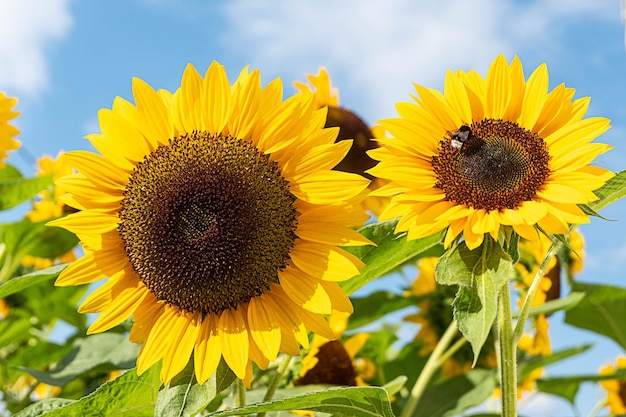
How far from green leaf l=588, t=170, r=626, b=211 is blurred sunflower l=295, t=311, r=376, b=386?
0.65 meters

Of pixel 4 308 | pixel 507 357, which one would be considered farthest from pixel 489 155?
pixel 4 308

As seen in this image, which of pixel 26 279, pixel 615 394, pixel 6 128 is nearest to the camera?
pixel 26 279

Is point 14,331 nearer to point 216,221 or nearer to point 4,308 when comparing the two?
point 4,308

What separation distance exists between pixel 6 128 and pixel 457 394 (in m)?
1.68

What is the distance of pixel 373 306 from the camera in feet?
6.61

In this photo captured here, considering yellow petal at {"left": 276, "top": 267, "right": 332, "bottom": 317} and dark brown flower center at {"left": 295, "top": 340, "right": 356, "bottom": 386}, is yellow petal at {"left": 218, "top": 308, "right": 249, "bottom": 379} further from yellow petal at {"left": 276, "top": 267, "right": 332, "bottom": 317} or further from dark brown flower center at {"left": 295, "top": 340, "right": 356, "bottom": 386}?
dark brown flower center at {"left": 295, "top": 340, "right": 356, "bottom": 386}

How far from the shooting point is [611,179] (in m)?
1.20

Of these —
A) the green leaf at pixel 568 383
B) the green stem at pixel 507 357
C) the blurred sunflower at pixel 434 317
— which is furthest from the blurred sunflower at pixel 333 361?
the green leaf at pixel 568 383

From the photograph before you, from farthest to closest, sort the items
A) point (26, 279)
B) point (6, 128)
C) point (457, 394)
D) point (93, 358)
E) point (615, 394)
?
point (615, 394) → point (6, 128) → point (457, 394) → point (93, 358) → point (26, 279)

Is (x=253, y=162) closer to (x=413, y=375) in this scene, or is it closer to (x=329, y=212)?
(x=329, y=212)

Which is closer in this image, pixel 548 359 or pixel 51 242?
pixel 548 359

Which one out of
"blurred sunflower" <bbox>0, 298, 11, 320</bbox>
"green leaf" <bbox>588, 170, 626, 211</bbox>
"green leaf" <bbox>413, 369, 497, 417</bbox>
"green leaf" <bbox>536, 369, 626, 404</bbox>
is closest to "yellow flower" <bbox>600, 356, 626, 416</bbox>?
"green leaf" <bbox>536, 369, 626, 404</bbox>

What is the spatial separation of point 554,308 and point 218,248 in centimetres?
98

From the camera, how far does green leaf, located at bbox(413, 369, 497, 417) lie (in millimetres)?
1928
